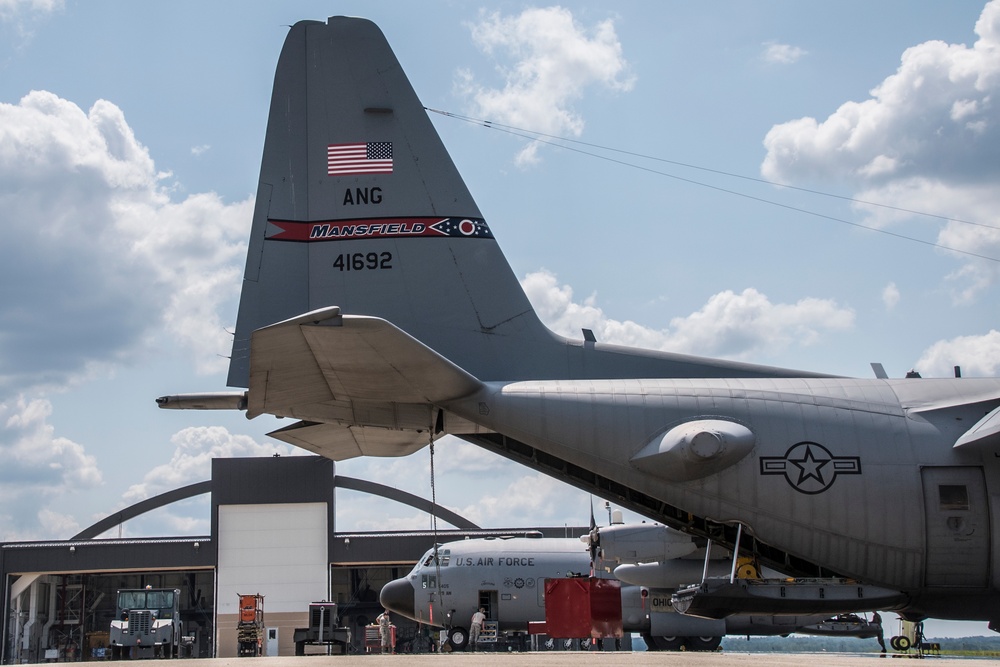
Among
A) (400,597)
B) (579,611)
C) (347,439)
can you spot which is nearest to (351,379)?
(347,439)

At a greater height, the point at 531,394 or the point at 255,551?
the point at 531,394

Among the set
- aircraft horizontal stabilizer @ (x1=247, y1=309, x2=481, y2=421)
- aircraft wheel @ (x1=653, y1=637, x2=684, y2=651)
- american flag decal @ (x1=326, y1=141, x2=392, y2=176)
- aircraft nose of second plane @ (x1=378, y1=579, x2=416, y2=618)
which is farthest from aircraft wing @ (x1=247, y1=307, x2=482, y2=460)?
aircraft nose of second plane @ (x1=378, y1=579, x2=416, y2=618)

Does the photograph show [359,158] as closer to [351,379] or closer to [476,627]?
[351,379]

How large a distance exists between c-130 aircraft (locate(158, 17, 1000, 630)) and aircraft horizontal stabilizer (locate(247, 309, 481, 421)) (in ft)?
0.09

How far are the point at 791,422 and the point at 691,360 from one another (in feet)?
5.40

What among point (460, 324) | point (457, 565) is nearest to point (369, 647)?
point (457, 565)

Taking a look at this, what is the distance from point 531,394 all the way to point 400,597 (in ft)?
53.3

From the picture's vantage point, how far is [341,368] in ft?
38.2

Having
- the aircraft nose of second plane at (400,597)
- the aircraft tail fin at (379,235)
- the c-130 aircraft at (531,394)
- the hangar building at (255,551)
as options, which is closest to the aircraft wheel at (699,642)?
the aircraft nose of second plane at (400,597)

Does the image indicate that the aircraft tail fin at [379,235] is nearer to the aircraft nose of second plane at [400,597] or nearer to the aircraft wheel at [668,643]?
the aircraft wheel at [668,643]

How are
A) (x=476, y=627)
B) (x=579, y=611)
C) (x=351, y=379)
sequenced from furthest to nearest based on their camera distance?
(x=476, y=627)
(x=579, y=611)
(x=351, y=379)

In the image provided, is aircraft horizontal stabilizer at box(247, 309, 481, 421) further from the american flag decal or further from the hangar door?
the hangar door

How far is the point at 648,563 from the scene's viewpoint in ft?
57.2

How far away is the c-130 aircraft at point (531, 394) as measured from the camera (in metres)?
12.2
